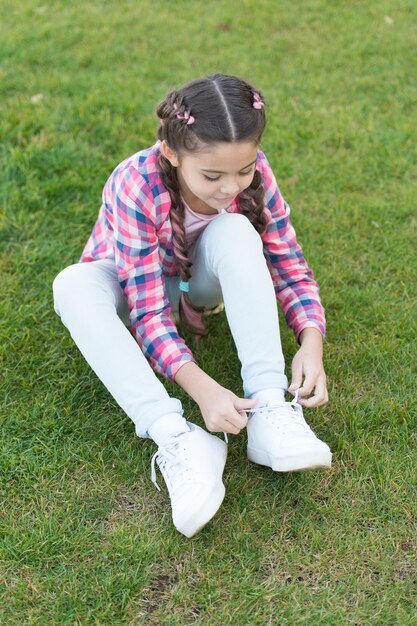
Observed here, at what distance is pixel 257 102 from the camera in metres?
2.15

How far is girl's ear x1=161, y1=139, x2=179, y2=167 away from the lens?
7.27ft

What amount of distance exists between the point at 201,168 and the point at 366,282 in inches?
45.0

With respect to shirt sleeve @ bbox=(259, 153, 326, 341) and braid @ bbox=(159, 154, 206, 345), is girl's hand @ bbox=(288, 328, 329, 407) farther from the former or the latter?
braid @ bbox=(159, 154, 206, 345)

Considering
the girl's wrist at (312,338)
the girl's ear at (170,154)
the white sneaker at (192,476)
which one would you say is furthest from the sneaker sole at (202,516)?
the girl's ear at (170,154)

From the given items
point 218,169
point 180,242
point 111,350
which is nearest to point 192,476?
point 111,350

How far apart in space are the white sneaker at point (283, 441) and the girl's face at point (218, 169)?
0.61m

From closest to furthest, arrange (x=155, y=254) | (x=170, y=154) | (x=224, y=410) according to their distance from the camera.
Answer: (x=224, y=410) → (x=170, y=154) → (x=155, y=254)

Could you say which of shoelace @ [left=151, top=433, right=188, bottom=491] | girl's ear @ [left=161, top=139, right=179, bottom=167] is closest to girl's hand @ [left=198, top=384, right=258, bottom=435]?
shoelace @ [left=151, top=433, right=188, bottom=491]

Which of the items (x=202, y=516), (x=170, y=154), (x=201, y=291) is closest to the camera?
(x=202, y=516)

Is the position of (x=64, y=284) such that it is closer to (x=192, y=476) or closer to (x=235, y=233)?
(x=235, y=233)

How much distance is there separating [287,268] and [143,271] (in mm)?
487

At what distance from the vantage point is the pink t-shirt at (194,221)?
239 centimetres

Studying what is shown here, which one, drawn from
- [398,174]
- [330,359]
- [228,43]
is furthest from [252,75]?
[330,359]

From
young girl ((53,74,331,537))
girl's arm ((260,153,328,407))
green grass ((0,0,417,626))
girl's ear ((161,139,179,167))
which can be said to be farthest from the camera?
girl's arm ((260,153,328,407))
